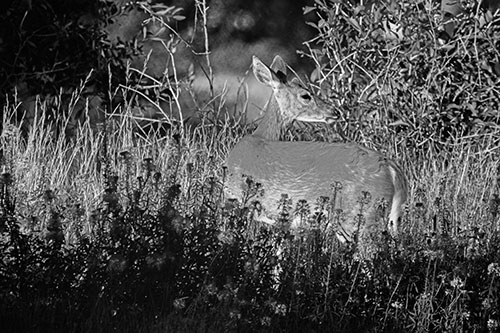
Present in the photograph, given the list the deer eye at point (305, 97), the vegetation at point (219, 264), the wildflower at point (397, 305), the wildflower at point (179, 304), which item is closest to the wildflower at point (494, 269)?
the vegetation at point (219, 264)

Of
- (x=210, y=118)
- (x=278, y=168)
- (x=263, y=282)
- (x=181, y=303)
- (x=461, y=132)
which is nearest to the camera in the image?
(x=181, y=303)

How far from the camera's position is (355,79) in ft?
28.1

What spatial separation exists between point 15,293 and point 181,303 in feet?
2.27

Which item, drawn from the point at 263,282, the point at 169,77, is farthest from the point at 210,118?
the point at 263,282

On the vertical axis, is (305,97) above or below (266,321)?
above

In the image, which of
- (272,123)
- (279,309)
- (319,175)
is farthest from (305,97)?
(279,309)

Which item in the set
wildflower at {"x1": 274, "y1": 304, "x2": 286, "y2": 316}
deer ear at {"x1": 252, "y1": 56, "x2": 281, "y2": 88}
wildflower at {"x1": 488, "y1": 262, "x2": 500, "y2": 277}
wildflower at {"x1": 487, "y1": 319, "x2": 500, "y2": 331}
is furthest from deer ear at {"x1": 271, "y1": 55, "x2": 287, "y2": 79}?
wildflower at {"x1": 274, "y1": 304, "x2": 286, "y2": 316}

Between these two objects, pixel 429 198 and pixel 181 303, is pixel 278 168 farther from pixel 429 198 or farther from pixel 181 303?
pixel 181 303

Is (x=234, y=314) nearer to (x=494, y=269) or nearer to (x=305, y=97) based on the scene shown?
(x=494, y=269)

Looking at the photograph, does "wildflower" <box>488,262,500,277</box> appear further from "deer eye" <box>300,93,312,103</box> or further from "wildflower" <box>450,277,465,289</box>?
"deer eye" <box>300,93,312,103</box>

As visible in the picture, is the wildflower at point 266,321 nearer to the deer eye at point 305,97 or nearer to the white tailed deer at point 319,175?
the white tailed deer at point 319,175

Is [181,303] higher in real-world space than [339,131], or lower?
lower

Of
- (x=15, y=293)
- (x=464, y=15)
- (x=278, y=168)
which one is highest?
(x=464, y=15)

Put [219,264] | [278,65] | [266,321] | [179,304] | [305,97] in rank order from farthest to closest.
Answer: [278,65]
[305,97]
[219,264]
[266,321]
[179,304]
